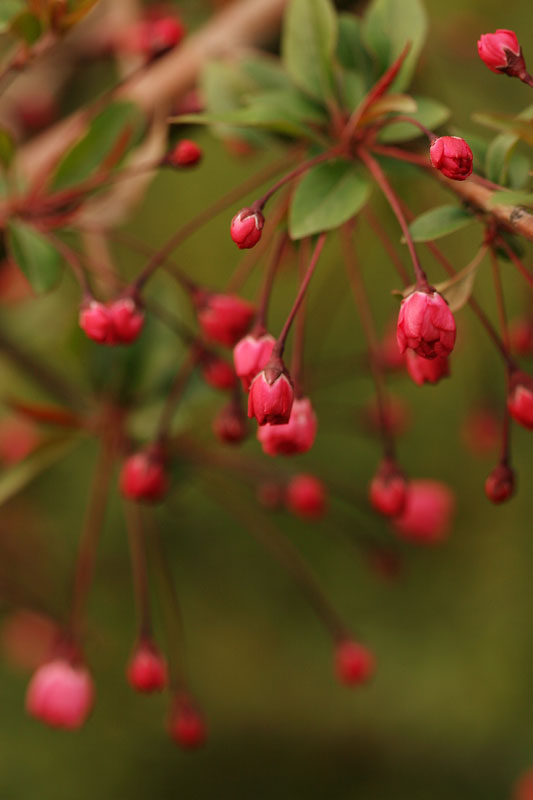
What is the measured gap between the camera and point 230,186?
1677mm

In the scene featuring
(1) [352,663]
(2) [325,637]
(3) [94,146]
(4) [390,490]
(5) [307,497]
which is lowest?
(2) [325,637]

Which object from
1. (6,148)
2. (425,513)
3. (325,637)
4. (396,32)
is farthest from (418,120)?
(325,637)

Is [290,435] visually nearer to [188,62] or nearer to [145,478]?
[145,478]

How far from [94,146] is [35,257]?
136 millimetres

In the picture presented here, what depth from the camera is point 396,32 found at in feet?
1.88

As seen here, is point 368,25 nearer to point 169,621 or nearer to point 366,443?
point 366,443

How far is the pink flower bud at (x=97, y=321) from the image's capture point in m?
0.54

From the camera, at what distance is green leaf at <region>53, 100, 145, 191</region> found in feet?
2.17

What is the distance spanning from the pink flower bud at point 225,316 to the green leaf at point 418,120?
0.15m

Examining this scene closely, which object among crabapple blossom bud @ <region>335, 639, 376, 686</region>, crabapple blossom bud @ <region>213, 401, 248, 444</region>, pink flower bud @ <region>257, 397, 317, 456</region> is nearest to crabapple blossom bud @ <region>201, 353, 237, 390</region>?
crabapple blossom bud @ <region>213, 401, 248, 444</region>

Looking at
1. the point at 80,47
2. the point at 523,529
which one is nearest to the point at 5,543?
the point at 80,47

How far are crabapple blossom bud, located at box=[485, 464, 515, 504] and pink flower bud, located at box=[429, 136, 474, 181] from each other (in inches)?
8.1

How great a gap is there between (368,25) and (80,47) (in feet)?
2.16

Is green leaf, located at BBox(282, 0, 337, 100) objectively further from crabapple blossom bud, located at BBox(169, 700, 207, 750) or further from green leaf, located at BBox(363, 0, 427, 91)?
crabapple blossom bud, located at BBox(169, 700, 207, 750)
